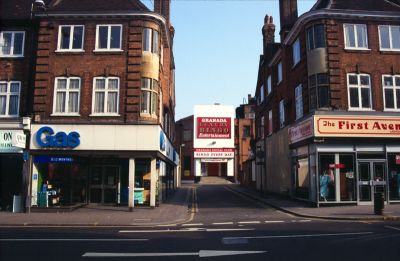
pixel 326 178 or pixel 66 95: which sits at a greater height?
pixel 66 95

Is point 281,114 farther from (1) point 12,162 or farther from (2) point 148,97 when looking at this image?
(1) point 12,162

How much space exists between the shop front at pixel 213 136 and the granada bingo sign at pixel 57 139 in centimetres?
4033

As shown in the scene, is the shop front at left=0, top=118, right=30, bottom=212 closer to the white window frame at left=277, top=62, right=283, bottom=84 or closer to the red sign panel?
the white window frame at left=277, top=62, right=283, bottom=84

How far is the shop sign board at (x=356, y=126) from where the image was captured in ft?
68.9

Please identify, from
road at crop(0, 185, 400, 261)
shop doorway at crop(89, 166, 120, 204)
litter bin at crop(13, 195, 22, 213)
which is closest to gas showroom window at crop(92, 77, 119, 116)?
shop doorway at crop(89, 166, 120, 204)

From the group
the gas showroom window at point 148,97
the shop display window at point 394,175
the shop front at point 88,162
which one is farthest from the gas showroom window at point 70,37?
the shop display window at point 394,175

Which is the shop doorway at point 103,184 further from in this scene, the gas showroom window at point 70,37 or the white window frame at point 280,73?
the white window frame at point 280,73

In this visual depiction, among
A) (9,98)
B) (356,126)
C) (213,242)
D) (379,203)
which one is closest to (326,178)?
(356,126)

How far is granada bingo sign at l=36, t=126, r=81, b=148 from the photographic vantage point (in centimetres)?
2106

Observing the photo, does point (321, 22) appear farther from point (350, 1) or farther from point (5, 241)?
point (5, 241)

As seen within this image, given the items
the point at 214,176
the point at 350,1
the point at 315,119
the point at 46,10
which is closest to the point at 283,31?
the point at 350,1

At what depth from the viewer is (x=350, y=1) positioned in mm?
23328

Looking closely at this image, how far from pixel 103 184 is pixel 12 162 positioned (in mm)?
5621

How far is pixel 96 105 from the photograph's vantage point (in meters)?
21.8
